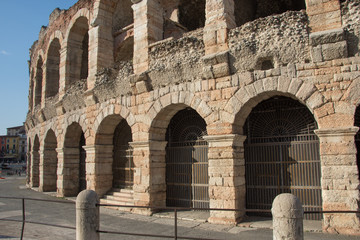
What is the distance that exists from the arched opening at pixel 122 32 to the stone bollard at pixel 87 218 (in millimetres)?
7886

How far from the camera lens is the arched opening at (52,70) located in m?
14.6

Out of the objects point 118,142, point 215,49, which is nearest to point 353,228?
point 215,49

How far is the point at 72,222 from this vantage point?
7211 mm

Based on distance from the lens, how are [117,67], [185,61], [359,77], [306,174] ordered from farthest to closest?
1. [117,67]
2. [185,61]
3. [306,174]
4. [359,77]

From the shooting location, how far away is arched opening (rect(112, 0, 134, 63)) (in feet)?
36.5

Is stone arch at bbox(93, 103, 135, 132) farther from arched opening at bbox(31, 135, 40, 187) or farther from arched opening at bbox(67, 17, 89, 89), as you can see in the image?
arched opening at bbox(31, 135, 40, 187)

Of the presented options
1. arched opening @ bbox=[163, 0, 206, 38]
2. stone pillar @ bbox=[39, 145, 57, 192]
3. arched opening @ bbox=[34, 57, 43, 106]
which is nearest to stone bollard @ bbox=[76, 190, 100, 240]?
arched opening @ bbox=[163, 0, 206, 38]

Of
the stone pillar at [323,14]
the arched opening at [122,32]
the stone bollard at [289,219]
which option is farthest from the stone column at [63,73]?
the stone bollard at [289,219]

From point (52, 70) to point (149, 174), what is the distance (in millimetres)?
9500

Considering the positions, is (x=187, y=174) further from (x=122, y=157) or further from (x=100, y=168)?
(x=100, y=168)

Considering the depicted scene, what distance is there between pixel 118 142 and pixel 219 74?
518cm

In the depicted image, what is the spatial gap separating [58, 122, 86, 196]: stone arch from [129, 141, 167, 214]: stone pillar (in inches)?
185

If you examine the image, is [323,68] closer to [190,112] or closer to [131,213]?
[190,112]

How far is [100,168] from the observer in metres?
10.1
